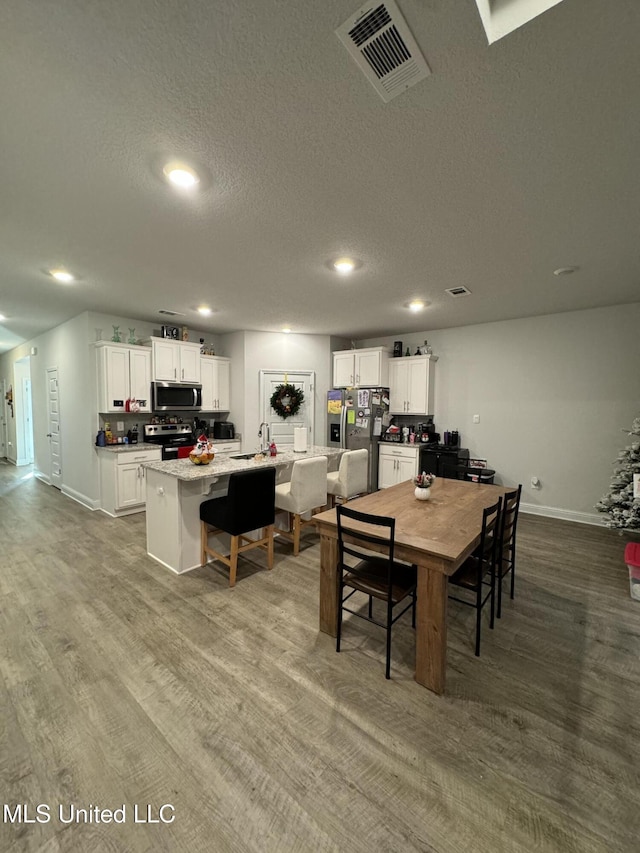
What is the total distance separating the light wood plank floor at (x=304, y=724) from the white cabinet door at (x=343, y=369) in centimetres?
403

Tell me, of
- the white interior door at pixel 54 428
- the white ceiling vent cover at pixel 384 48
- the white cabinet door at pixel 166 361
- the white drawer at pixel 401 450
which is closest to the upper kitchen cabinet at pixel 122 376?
the white cabinet door at pixel 166 361

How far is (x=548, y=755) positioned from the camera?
1546 millimetres

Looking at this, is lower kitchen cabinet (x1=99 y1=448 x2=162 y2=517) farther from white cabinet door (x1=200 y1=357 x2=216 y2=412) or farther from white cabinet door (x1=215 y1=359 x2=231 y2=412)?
white cabinet door (x1=215 y1=359 x2=231 y2=412)

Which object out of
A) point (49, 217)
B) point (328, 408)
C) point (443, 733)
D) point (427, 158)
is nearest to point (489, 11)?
point (427, 158)

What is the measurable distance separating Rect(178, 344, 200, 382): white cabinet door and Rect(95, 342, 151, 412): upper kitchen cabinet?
19.3 inches

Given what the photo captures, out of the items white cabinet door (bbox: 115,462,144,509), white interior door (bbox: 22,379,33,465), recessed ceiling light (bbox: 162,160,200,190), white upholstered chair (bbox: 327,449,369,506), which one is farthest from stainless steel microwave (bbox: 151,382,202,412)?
white interior door (bbox: 22,379,33,465)

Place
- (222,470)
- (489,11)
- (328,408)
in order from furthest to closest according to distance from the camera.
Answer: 1. (328,408)
2. (222,470)
3. (489,11)

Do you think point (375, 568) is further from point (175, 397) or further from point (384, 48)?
point (175, 397)

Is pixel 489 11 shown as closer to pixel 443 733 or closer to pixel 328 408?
pixel 443 733

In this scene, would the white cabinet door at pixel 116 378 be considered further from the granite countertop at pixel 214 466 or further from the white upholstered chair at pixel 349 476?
the white upholstered chair at pixel 349 476

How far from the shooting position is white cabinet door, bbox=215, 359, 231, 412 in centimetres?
610

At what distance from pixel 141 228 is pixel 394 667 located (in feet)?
11.1

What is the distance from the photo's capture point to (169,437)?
18.3 feet

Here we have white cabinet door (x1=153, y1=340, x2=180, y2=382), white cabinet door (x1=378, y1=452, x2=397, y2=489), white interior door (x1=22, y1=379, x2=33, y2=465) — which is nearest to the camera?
white cabinet door (x1=153, y1=340, x2=180, y2=382)
